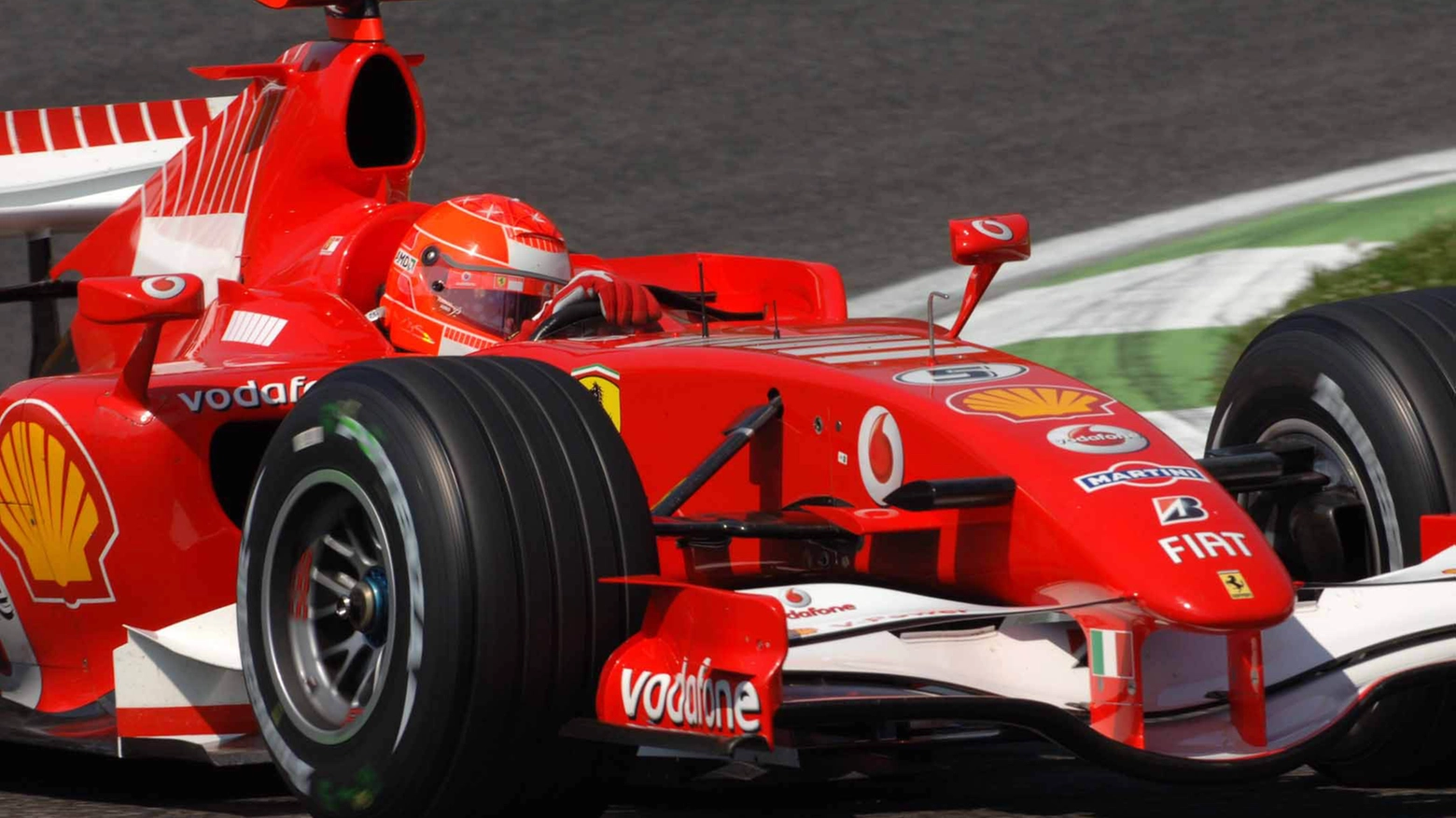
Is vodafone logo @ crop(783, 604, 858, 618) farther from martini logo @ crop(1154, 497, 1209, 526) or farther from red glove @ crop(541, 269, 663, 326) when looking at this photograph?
red glove @ crop(541, 269, 663, 326)

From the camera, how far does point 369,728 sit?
11.6 feet

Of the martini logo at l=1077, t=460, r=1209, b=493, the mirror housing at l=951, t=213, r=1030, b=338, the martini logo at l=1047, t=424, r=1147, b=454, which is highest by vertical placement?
the mirror housing at l=951, t=213, r=1030, b=338

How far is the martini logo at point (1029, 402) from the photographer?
3775 millimetres

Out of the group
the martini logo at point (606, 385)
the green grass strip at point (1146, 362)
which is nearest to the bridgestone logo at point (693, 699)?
the martini logo at point (606, 385)

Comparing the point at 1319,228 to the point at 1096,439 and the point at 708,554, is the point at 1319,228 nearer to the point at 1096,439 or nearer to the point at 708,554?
the point at 708,554

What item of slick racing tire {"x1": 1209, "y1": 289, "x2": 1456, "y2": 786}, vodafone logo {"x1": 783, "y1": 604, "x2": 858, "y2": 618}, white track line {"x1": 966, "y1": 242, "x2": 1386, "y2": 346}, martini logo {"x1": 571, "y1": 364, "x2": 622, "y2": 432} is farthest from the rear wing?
vodafone logo {"x1": 783, "y1": 604, "x2": 858, "y2": 618}

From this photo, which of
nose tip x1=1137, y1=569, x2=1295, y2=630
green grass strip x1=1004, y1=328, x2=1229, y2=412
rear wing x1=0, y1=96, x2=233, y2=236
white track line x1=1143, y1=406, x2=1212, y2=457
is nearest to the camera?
nose tip x1=1137, y1=569, x2=1295, y2=630

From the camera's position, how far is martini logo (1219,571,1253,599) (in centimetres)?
332

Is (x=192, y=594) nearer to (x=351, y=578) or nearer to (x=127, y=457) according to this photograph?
(x=127, y=457)

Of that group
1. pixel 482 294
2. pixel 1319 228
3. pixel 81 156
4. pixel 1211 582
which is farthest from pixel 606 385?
pixel 1319 228

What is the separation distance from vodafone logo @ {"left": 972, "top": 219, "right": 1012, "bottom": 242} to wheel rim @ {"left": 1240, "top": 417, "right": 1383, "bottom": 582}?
719 millimetres

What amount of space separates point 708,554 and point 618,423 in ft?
1.15

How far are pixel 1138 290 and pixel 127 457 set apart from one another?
5.60m

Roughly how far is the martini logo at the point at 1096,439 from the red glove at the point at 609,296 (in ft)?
4.54
